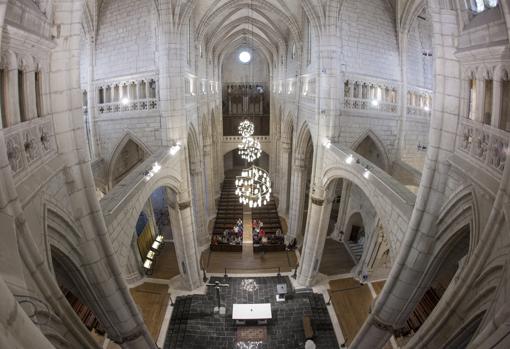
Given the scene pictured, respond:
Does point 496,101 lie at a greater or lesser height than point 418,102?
lesser

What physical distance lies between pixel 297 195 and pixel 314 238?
14.6ft

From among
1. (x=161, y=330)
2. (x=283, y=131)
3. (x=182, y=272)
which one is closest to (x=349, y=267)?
(x=182, y=272)

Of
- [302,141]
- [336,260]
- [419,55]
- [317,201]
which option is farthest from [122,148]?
[419,55]

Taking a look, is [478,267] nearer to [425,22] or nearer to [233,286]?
[233,286]

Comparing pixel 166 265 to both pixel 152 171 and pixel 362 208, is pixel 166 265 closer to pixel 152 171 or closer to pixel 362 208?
pixel 152 171

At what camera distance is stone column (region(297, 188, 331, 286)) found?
1395cm

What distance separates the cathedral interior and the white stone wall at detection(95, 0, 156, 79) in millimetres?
85

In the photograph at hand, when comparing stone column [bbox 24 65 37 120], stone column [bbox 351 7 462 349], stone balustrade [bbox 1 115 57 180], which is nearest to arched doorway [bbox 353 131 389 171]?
stone column [bbox 351 7 462 349]

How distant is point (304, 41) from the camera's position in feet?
53.1

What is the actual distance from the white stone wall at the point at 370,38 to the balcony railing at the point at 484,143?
347 inches

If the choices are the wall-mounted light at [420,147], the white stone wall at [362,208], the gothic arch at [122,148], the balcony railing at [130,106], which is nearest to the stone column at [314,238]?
the white stone wall at [362,208]

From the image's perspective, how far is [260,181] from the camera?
11.1 metres

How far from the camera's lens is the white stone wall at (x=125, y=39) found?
1330 cm

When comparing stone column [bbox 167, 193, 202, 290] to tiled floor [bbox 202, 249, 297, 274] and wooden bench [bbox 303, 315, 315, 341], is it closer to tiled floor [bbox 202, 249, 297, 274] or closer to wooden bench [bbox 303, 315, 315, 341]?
tiled floor [bbox 202, 249, 297, 274]
